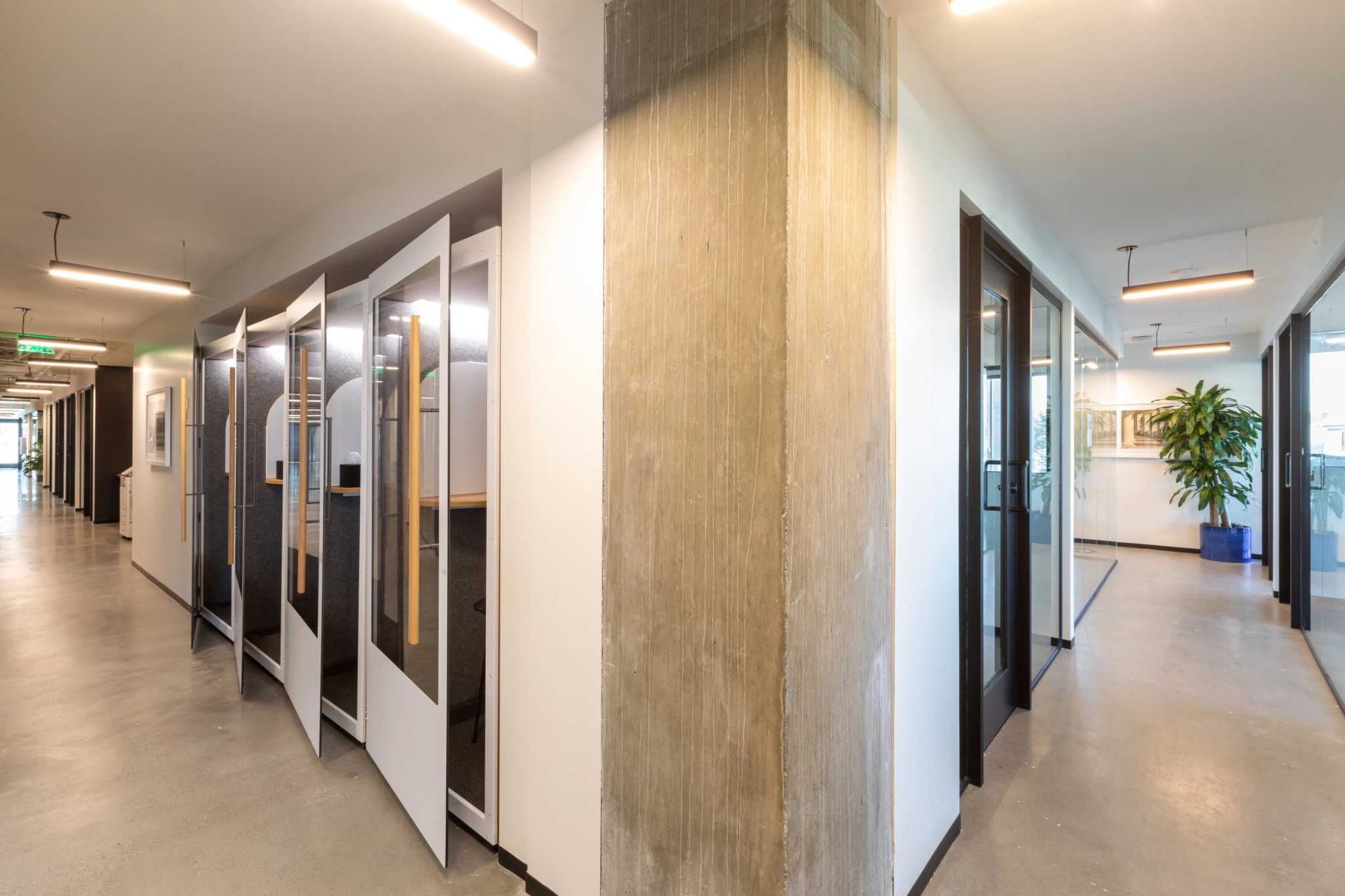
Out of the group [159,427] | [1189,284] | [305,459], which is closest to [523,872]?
[305,459]

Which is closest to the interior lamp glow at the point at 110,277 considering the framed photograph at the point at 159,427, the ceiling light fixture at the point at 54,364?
the framed photograph at the point at 159,427

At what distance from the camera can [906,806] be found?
6.17 ft

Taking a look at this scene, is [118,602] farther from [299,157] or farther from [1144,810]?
[1144,810]

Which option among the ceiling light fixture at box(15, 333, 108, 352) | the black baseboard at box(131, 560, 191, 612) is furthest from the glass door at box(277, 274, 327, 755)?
the ceiling light fixture at box(15, 333, 108, 352)

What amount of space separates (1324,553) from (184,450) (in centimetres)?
773

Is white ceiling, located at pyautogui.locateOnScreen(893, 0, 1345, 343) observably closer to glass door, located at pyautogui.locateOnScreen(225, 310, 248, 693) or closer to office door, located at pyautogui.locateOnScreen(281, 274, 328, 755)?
office door, located at pyautogui.locateOnScreen(281, 274, 328, 755)

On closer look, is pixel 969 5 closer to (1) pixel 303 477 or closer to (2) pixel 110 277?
(1) pixel 303 477

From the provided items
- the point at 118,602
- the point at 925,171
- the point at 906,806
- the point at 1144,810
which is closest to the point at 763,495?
the point at 906,806

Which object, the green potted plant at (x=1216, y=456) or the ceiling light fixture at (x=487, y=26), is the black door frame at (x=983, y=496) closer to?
the ceiling light fixture at (x=487, y=26)

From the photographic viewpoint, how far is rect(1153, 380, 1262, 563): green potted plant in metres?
7.21

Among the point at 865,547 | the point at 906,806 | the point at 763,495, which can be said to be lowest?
the point at 906,806

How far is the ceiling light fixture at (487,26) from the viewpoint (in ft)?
4.79

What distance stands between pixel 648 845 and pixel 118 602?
20.3ft

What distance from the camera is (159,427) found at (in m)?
6.09
